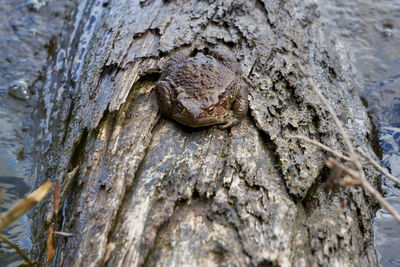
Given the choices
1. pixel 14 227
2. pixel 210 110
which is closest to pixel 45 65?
pixel 14 227

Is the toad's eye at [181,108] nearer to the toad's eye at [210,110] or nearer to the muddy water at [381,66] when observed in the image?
the toad's eye at [210,110]

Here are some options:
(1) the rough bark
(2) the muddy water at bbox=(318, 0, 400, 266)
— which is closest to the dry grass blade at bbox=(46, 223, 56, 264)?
(1) the rough bark

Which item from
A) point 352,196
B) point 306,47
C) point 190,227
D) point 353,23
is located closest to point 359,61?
point 353,23

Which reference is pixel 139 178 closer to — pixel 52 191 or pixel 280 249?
pixel 52 191

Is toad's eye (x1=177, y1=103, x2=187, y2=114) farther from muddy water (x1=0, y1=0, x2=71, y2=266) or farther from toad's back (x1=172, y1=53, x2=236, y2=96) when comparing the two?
muddy water (x1=0, y1=0, x2=71, y2=266)

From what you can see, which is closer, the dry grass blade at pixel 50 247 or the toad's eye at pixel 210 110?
the dry grass blade at pixel 50 247

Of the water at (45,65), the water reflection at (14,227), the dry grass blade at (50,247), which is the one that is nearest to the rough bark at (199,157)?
the dry grass blade at (50,247)
